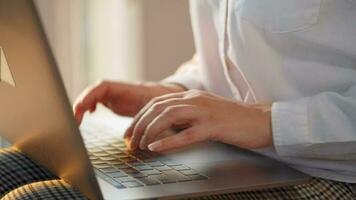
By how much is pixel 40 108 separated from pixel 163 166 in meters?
0.18

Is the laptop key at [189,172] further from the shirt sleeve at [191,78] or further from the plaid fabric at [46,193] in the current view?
the shirt sleeve at [191,78]

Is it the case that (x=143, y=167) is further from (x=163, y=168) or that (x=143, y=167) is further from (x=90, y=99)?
(x=90, y=99)

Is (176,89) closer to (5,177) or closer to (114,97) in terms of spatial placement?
Result: (114,97)

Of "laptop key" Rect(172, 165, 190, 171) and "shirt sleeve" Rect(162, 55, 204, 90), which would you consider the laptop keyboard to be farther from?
"shirt sleeve" Rect(162, 55, 204, 90)

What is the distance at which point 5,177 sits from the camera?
966mm

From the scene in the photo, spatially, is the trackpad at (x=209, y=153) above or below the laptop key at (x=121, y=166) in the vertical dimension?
below

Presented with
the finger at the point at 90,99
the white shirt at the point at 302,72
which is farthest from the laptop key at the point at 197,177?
the finger at the point at 90,99

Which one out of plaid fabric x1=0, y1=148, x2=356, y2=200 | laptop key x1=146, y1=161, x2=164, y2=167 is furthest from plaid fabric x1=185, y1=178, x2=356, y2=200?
laptop key x1=146, y1=161, x2=164, y2=167

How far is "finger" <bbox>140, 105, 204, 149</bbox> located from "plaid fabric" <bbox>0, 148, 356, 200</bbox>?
99 millimetres

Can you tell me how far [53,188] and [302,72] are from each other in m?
0.34

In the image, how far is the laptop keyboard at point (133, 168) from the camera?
834mm

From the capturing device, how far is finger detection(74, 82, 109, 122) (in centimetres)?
111

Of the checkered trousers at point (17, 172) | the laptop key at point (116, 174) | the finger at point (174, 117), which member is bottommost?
the checkered trousers at point (17, 172)

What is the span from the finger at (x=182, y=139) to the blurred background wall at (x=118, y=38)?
45.2 inches
